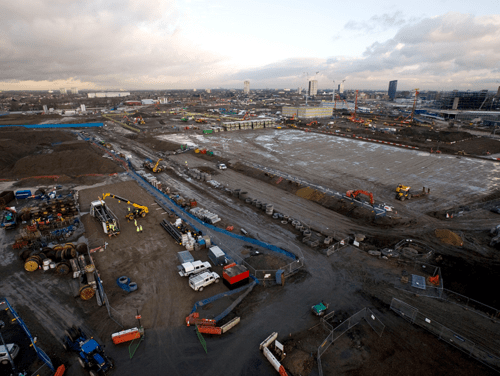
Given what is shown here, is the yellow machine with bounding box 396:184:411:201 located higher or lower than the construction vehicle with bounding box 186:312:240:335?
higher

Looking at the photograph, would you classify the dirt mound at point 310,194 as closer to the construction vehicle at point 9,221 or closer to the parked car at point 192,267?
the parked car at point 192,267

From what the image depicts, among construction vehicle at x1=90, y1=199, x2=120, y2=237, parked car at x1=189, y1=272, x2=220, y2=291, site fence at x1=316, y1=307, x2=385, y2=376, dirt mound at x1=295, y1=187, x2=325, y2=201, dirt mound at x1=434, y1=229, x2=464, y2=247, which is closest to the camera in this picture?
site fence at x1=316, y1=307, x2=385, y2=376

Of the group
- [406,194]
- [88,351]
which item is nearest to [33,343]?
[88,351]

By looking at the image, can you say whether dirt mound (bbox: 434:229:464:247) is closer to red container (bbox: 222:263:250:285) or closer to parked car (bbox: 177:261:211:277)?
red container (bbox: 222:263:250:285)

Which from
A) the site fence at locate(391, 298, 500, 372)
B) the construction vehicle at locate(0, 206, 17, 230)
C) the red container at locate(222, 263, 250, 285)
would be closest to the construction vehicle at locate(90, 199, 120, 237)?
the construction vehicle at locate(0, 206, 17, 230)

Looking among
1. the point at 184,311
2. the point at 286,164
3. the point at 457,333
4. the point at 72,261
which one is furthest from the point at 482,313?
the point at 286,164

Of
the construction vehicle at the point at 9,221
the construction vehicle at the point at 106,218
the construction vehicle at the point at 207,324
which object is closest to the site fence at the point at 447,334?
the construction vehicle at the point at 207,324

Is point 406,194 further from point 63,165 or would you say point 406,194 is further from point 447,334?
point 63,165
